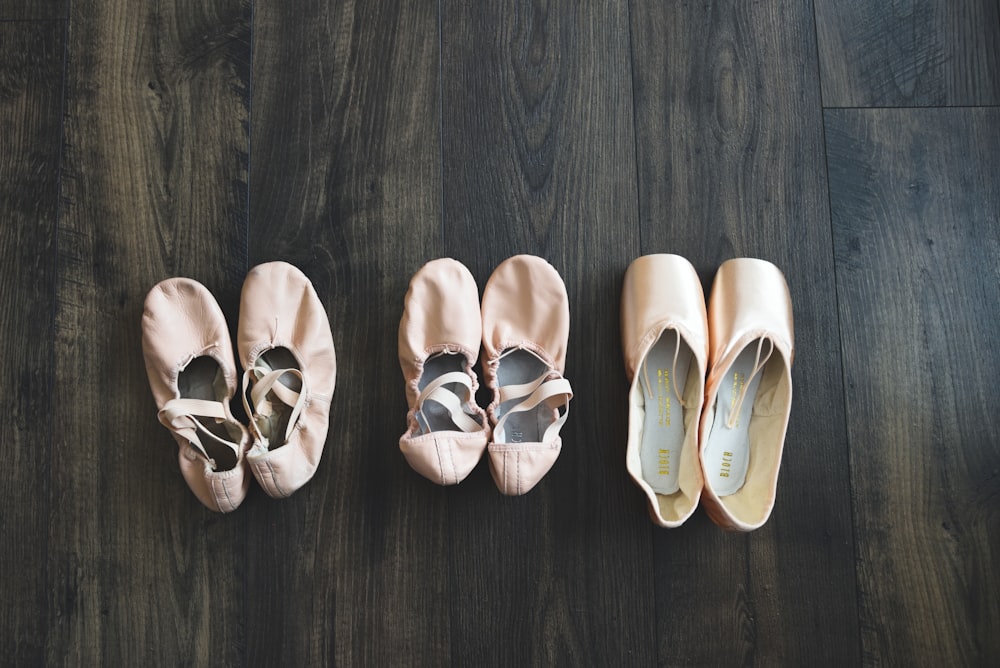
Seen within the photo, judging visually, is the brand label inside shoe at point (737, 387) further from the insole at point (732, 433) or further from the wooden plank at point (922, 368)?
the wooden plank at point (922, 368)

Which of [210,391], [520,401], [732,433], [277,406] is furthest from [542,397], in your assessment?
[210,391]

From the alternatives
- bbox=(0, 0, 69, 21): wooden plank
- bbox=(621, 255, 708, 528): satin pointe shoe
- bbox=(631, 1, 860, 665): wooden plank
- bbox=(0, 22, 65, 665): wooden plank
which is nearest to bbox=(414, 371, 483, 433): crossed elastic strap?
bbox=(621, 255, 708, 528): satin pointe shoe

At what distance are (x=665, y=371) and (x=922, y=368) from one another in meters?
0.43

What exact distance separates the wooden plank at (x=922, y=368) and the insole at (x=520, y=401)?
1.69 ft

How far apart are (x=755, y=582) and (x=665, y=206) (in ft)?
2.11

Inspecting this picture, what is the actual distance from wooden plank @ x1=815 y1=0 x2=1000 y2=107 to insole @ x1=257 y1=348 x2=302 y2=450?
3.41 ft

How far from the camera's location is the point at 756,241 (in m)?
1.17

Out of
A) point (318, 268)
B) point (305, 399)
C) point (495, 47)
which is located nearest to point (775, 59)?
point (495, 47)

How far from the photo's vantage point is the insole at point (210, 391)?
3.63ft

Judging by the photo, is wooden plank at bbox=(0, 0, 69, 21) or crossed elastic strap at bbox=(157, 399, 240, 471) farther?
wooden plank at bbox=(0, 0, 69, 21)

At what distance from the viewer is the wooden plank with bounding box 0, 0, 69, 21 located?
1.21m

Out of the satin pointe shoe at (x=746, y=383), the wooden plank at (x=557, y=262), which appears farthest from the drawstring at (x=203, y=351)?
the satin pointe shoe at (x=746, y=383)

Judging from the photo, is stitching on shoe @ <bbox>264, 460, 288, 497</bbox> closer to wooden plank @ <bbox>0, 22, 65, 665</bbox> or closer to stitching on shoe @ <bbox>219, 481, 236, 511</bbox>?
stitching on shoe @ <bbox>219, 481, 236, 511</bbox>

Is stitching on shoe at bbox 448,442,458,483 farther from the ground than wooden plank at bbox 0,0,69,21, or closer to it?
closer to it
